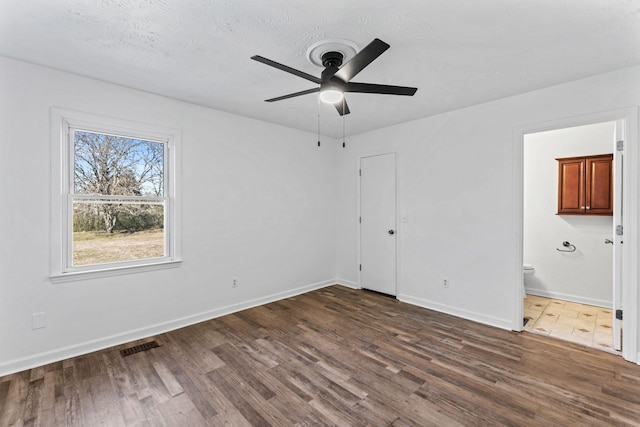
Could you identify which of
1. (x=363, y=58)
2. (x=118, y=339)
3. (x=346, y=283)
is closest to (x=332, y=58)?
(x=363, y=58)

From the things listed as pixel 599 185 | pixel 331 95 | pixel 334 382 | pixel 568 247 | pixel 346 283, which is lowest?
pixel 334 382

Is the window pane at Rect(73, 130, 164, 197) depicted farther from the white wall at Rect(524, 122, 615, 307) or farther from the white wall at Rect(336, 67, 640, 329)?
the white wall at Rect(524, 122, 615, 307)

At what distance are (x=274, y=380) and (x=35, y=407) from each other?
1.58m

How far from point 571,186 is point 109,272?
18.6 feet

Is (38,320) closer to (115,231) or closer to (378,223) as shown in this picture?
(115,231)

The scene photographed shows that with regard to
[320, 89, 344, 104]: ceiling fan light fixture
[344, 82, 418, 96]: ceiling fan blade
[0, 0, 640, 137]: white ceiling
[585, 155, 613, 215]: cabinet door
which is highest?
[0, 0, 640, 137]: white ceiling

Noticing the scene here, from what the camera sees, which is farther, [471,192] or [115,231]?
[471,192]

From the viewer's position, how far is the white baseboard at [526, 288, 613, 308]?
386cm

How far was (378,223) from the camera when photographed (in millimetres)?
4547

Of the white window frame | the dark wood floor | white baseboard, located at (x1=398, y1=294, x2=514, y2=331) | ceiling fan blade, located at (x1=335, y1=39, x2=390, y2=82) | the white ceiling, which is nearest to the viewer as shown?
ceiling fan blade, located at (x1=335, y1=39, x2=390, y2=82)

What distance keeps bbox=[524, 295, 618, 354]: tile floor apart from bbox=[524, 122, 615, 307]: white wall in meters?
0.24

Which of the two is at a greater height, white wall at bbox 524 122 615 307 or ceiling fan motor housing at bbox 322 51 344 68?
ceiling fan motor housing at bbox 322 51 344 68

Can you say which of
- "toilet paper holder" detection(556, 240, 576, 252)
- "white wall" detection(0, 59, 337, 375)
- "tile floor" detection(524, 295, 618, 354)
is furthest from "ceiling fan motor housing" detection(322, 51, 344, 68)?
"toilet paper holder" detection(556, 240, 576, 252)

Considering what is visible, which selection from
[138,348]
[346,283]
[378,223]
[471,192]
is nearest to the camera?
[138,348]
